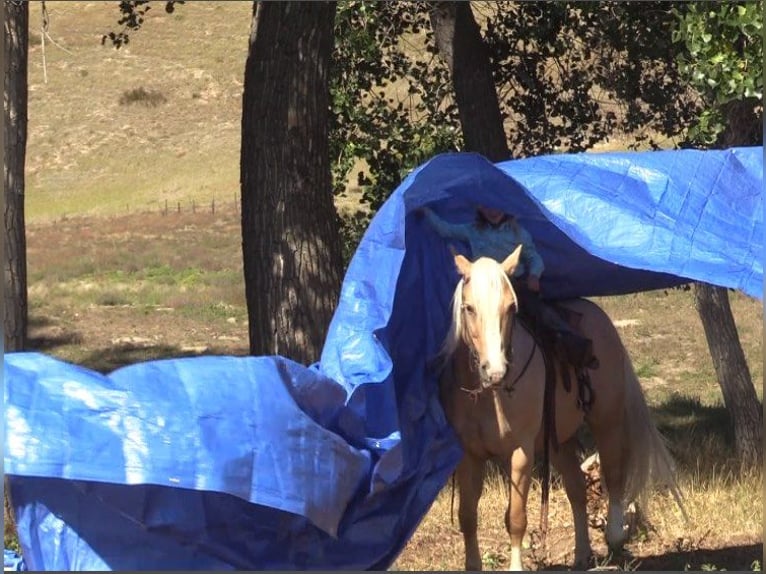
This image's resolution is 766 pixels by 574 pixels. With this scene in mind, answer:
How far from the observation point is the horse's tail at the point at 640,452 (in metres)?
8.62

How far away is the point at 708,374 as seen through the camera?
23.7 metres

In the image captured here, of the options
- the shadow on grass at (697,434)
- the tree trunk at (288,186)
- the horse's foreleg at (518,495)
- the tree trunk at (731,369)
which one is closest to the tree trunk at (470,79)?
the tree trunk at (731,369)

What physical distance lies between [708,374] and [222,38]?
32.0 meters

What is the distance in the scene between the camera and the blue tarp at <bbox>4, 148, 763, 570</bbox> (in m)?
5.72

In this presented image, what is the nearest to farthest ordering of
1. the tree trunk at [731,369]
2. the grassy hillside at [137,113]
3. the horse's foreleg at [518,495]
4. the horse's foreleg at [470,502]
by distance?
the horse's foreleg at [518,495]
the horse's foreleg at [470,502]
the tree trunk at [731,369]
the grassy hillside at [137,113]

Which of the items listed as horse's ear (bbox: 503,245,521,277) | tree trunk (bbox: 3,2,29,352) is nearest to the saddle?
horse's ear (bbox: 503,245,521,277)

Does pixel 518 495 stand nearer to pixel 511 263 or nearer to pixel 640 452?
pixel 511 263

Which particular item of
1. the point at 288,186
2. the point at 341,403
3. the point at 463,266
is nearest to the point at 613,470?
the point at 463,266

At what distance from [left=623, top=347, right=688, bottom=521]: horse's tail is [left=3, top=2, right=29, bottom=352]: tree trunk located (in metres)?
4.35

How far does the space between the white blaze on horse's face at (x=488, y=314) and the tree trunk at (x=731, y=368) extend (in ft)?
23.4

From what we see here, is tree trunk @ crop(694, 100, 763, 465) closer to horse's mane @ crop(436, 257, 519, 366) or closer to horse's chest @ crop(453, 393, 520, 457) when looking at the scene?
horse's chest @ crop(453, 393, 520, 457)

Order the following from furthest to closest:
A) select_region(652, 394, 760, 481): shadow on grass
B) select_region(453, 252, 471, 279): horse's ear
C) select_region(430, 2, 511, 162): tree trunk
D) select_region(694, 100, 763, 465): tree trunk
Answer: select_region(694, 100, 763, 465): tree trunk
select_region(430, 2, 511, 162): tree trunk
select_region(652, 394, 760, 481): shadow on grass
select_region(453, 252, 471, 279): horse's ear

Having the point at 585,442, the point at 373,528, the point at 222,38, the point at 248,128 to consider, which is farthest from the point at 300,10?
the point at 222,38

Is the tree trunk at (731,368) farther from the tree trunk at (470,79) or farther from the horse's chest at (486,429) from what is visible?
the horse's chest at (486,429)
